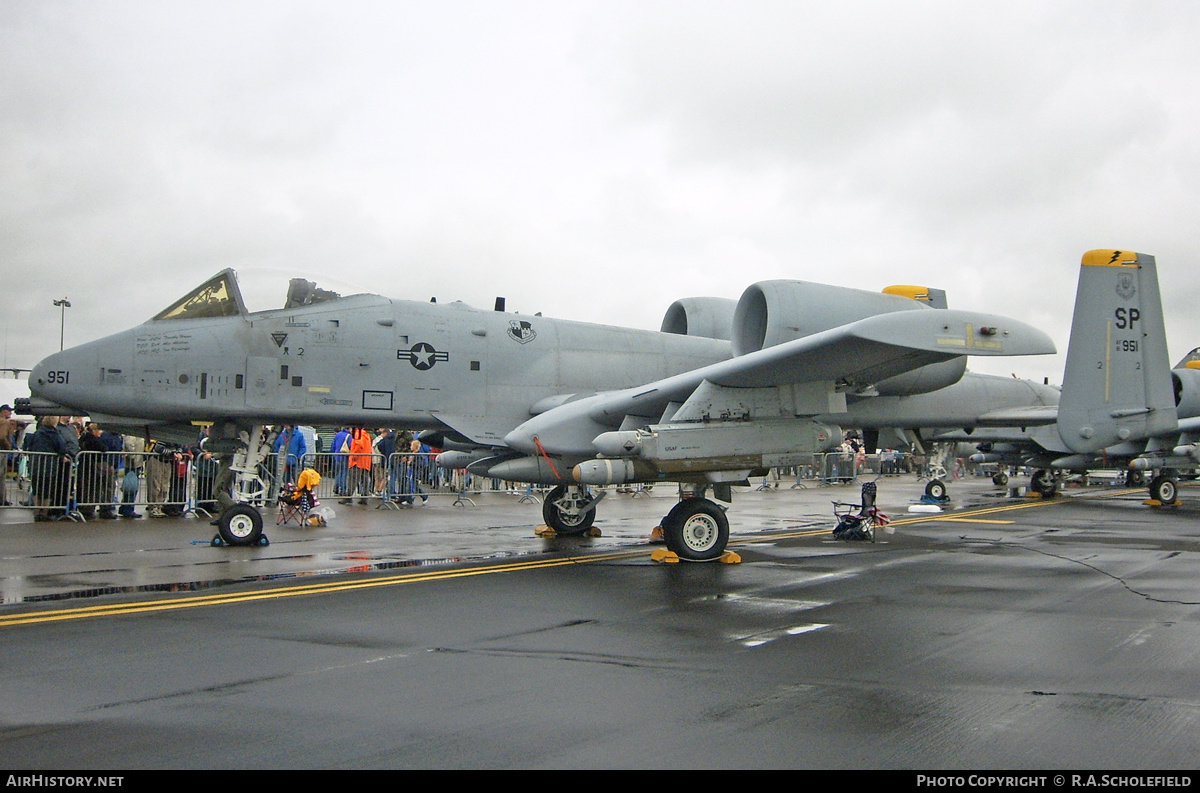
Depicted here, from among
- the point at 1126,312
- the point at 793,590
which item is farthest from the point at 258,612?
the point at 1126,312

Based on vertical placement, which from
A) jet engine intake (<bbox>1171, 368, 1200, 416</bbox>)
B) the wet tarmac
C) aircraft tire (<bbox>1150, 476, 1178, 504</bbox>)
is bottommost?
the wet tarmac

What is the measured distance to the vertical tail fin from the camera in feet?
53.3

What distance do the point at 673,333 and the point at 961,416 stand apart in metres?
5.03

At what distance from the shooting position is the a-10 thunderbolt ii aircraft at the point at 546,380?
966cm

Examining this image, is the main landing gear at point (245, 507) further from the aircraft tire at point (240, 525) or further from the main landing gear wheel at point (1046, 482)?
the main landing gear wheel at point (1046, 482)

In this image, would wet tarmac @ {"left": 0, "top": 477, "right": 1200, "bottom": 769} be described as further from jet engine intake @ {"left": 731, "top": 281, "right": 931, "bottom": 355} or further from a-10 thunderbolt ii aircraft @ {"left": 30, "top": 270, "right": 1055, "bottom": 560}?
jet engine intake @ {"left": 731, "top": 281, "right": 931, "bottom": 355}

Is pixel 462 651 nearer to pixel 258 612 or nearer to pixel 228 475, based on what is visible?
pixel 258 612

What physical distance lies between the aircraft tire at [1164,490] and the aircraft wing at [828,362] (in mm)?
15122

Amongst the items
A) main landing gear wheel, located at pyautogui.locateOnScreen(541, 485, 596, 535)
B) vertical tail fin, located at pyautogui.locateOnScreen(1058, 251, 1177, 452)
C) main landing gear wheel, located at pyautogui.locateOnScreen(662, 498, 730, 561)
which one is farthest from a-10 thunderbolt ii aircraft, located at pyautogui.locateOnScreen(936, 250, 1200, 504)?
main landing gear wheel, located at pyautogui.locateOnScreen(662, 498, 730, 561)

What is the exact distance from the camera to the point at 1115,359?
1677 centimetres

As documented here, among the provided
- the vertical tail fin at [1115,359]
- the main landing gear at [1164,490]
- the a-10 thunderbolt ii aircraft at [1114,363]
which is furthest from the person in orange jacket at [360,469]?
the main landing gear at [1164,490]

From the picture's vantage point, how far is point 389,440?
20.6 meters

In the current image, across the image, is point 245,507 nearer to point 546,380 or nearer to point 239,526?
point 239,526

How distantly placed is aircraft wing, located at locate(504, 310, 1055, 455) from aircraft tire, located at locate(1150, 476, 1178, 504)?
1512cm
